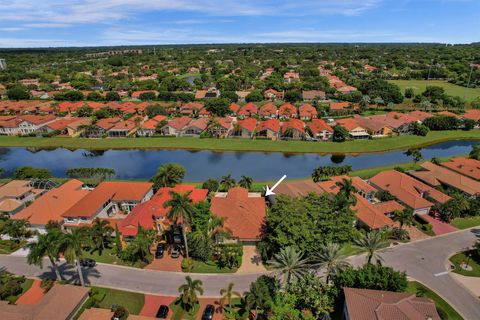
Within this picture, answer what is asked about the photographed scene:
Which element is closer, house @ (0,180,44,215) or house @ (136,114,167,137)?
house @ (0,180,44,215)

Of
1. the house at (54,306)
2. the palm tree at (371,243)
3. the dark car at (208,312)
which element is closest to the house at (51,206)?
the house at (54,306)

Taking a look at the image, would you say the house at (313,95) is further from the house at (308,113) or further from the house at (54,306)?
the house at (54,306)

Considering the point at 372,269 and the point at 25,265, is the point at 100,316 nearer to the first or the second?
the point at 25,265

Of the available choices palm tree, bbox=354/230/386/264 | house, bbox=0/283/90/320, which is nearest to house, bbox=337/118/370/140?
palm tree, bbox=354/230/386/264

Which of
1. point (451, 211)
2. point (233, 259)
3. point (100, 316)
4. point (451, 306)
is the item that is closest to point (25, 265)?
point (100, 316)

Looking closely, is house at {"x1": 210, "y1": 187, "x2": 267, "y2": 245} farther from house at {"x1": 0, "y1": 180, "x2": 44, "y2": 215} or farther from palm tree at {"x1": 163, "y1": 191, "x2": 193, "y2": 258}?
house at {"x1": 0, "y1": 180, "x2": 44, "y2": 215}

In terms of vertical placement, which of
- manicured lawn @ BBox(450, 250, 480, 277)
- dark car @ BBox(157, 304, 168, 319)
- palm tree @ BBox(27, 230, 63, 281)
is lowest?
manicured lawn @ BBox(450, 250, 480, 277)

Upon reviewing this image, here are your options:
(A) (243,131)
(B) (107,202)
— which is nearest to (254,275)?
(B) (107,202)
